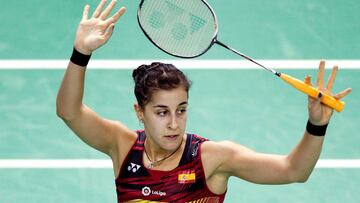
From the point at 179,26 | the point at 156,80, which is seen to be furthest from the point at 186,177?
the point at 179,26

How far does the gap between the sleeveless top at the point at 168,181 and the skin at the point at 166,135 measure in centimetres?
4

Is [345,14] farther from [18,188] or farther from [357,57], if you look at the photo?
[18,188]

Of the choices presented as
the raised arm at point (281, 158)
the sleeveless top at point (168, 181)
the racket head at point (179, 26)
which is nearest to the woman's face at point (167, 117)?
the sleeveless top at point (168, 181)

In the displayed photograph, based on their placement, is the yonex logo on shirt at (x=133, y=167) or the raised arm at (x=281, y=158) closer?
the raised arm at (x=281, y=158)

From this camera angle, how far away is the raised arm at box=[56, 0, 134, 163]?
616 cm

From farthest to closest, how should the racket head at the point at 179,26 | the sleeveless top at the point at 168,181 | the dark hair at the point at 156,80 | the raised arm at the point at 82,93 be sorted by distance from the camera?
the racket head at the point at 179,26, the sleeveless top at the point at 168,181, the dark hair at the point at 156,80, the raised arm at the point at 82,93

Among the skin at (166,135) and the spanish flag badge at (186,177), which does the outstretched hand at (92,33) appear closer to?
the skin at (166,135)

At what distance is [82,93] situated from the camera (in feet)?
20.8

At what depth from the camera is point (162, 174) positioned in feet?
21.6

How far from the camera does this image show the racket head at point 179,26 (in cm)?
682

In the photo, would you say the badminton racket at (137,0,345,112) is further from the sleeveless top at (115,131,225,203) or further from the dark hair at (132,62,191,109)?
the sleeveless top at (115,131,225,203)

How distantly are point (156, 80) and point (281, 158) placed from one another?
101cm

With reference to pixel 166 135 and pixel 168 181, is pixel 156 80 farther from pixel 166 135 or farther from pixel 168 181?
pixel 168 181

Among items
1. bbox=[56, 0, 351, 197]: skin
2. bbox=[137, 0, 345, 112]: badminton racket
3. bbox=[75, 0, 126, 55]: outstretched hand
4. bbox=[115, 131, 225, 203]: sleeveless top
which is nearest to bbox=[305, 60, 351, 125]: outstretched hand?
bbox=[56, 0, 351, 197]: skin
